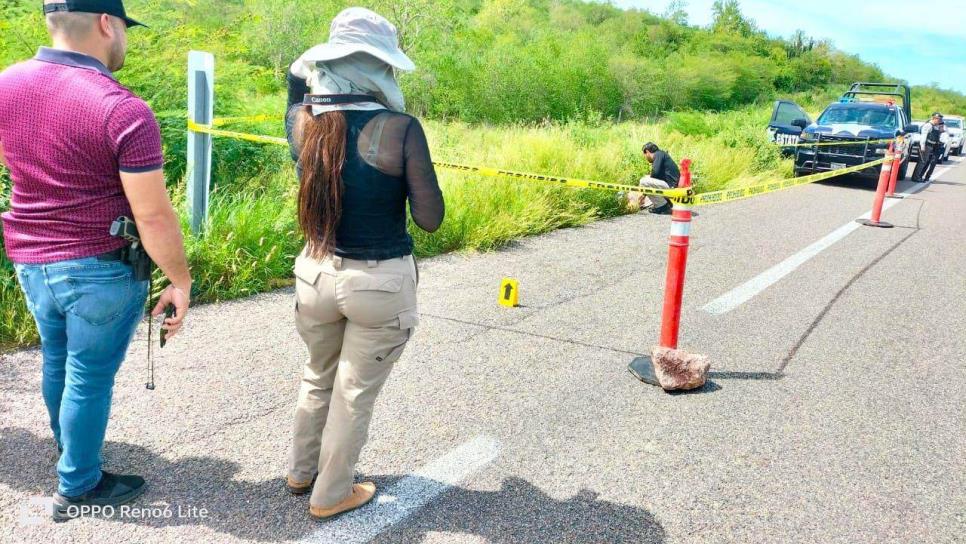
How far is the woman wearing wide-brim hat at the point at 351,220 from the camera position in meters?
2.54

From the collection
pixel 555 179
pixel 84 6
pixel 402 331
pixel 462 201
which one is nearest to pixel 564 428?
pixel 402 331

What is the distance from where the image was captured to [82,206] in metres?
2.53

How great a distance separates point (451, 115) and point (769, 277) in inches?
824

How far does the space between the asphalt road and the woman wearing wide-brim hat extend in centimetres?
50

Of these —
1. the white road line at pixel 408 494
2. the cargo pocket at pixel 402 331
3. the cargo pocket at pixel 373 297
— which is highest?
the cargo pocket at pixel 373 297

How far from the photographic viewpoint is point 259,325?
5.22 metres

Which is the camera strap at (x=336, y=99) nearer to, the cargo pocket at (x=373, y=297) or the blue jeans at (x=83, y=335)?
the cargo pocket at (x=373, y=297)

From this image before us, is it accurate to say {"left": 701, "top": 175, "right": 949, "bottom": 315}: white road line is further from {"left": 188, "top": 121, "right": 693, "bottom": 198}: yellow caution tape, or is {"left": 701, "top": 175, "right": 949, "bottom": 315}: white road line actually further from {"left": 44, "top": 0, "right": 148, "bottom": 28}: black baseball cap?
{"left": 44, "top": 0, "right": 148, "bottom": 28}: black baseball cap

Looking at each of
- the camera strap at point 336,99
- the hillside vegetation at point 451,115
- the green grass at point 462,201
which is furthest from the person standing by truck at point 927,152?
the camera strap at point 336,99

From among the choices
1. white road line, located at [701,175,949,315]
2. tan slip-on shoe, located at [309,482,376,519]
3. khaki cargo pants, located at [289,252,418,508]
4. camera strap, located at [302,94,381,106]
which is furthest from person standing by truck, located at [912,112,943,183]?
camera strap, located at [302,94,381,106]

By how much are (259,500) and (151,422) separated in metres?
0.98

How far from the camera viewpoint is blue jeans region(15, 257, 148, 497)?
258 centimetres

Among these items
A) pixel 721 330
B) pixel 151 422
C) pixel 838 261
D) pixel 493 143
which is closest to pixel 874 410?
pixel 721 330

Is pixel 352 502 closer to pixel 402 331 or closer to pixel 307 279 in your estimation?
pixel 402 331
